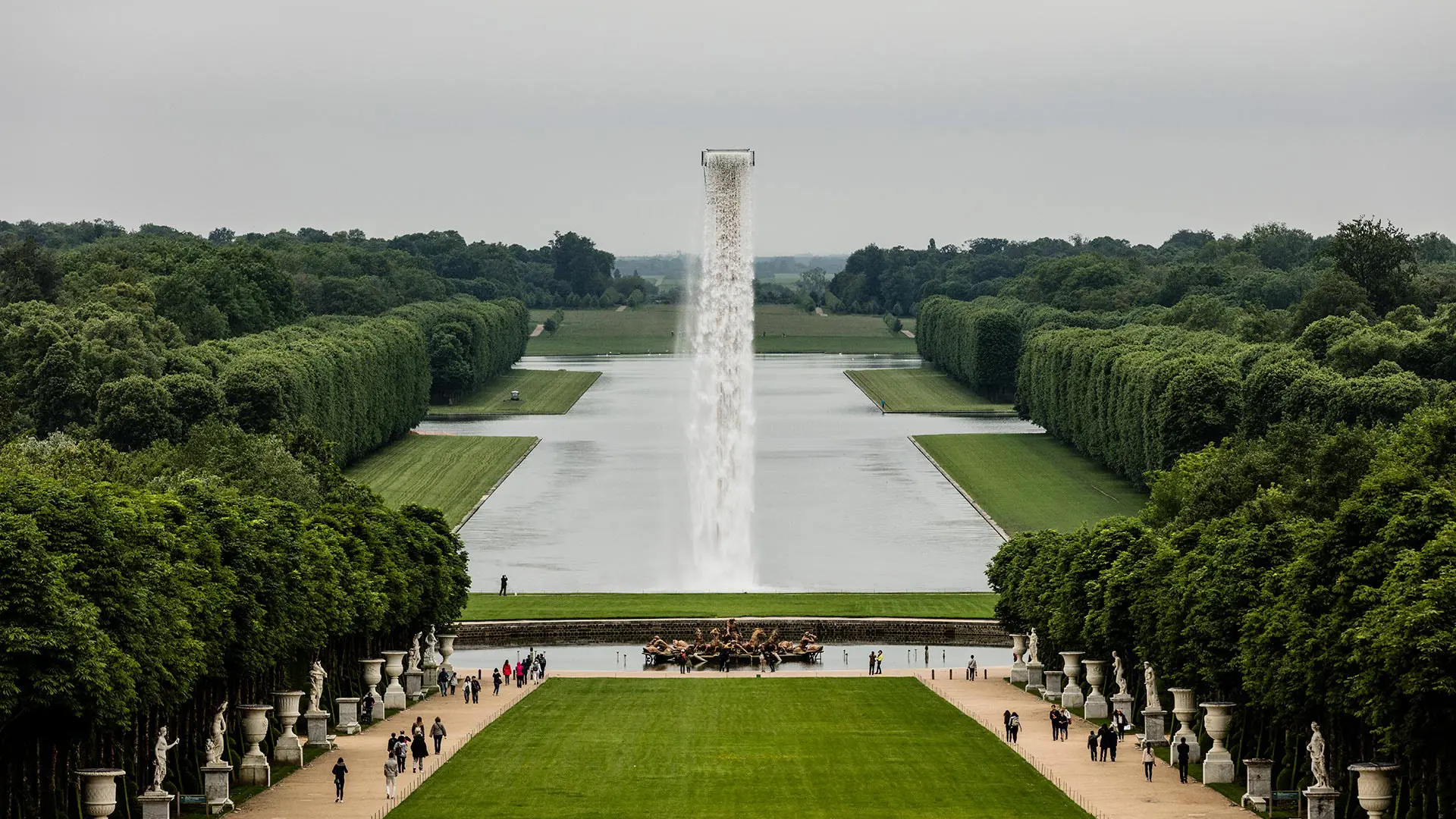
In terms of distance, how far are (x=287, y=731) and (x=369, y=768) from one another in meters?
3.22

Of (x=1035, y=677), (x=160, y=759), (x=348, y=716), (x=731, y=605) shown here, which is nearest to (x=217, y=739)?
(x=160, y=759)

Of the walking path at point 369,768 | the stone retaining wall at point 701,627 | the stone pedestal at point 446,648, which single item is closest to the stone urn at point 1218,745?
the walking path at point 369,768

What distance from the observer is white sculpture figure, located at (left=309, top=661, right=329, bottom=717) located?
198 ft

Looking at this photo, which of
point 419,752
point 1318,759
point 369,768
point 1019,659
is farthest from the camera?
point 1019,659

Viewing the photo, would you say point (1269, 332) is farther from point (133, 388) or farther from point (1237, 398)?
point (133, 388)

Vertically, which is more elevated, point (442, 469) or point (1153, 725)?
point (442, 469)

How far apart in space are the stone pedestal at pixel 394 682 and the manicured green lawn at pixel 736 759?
13.2 ft

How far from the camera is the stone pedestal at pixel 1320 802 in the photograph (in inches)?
1826

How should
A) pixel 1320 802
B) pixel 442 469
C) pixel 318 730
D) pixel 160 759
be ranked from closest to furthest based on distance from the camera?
pixel 1320 802 < pixel 160 759 < pixel 318 730 < pixel 442 469

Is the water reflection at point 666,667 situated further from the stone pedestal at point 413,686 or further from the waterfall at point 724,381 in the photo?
the waterfall at point 724,381

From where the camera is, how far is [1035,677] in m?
71.9

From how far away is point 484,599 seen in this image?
86.2 m

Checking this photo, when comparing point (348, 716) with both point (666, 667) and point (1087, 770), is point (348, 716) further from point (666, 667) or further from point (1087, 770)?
point (1087, 770)

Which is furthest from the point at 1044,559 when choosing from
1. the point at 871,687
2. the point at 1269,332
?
the point at 1269,332
